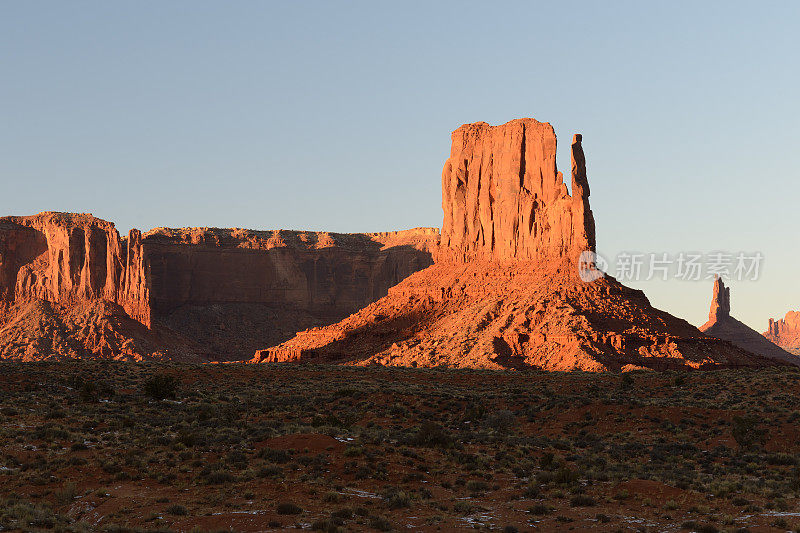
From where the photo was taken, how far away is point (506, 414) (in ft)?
140

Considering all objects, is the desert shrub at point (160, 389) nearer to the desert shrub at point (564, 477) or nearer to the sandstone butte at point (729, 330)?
the desert shrub at point (564, 477)

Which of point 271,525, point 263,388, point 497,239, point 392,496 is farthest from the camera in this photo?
point 497,239

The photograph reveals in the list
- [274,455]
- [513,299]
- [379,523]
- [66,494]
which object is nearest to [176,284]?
[513,299]

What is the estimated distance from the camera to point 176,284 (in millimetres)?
138875

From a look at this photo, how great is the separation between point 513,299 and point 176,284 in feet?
236

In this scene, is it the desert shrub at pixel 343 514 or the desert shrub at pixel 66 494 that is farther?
the desert shrub at pixel 66 494

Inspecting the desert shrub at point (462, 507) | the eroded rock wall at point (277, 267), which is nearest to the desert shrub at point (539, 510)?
the desert shrub at point (462, 507)

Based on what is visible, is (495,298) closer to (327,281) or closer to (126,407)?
(126,407)

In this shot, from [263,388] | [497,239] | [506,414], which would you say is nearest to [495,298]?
[497,239]

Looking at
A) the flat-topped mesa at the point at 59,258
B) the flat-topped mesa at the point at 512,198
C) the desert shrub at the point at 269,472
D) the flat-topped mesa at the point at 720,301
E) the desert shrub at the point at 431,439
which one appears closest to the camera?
the desert shrub at the point at 269,472

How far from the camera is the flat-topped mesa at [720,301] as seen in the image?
17350 cm

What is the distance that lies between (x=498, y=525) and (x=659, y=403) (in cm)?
2724

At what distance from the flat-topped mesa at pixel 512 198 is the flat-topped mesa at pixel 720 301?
302ft

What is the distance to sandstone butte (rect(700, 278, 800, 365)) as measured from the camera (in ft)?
513
